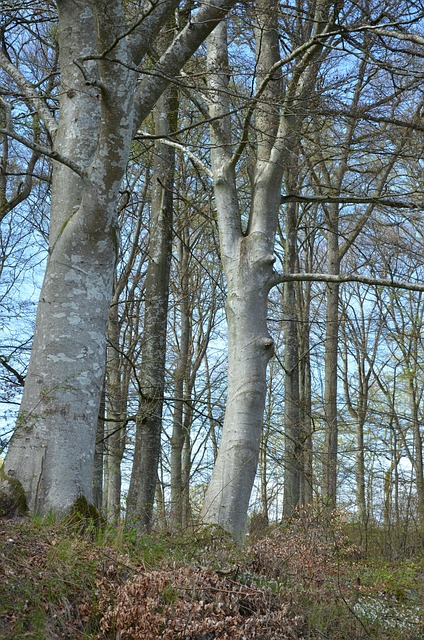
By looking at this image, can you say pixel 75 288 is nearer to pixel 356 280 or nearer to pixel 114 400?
pixel 356 280

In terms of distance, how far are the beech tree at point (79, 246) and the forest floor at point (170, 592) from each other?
24.3 inches

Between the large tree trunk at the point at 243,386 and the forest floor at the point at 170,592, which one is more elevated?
the large tree trunk at the point at 243,386

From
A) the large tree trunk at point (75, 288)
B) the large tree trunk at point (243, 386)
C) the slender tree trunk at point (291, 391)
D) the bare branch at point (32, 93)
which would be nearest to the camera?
the large tree trunk at point (75, 288)

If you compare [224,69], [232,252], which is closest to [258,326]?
[232,252]

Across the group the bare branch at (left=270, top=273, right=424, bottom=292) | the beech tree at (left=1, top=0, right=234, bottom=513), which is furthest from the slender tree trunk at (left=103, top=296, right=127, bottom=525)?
the beech tree at (left=1, top=0, right=234, bottom=513)

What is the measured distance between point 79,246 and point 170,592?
289cm

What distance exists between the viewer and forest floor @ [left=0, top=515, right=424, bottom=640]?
3566mm

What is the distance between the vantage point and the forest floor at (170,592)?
3.57m

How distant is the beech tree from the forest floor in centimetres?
62

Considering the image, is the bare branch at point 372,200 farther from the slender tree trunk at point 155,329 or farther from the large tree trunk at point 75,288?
the large tree trunk at point 75,288

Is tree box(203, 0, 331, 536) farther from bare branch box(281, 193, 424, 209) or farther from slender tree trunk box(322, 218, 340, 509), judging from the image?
slender tree trunk box(322, 218, 340, 509)

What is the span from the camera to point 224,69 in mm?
7305

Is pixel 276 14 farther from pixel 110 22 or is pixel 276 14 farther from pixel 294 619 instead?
pixel 294 619

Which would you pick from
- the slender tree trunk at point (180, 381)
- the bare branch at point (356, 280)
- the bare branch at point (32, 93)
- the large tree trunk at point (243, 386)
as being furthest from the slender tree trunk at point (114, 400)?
the bare branch at point (32, 93)
